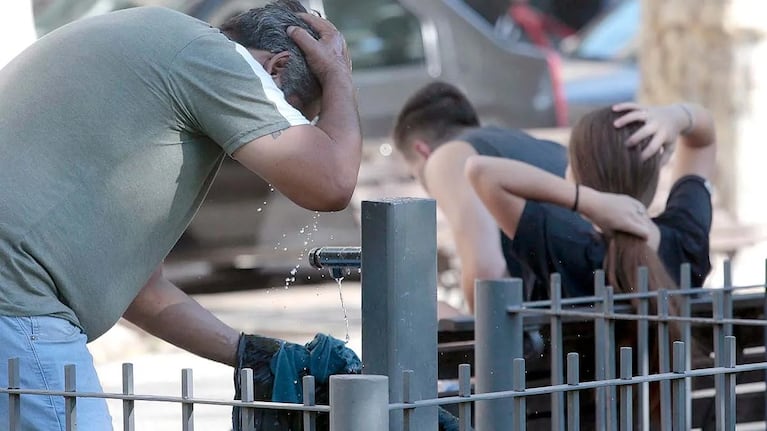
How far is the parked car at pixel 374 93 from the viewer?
9078 mm

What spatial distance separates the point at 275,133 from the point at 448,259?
21.0 ft

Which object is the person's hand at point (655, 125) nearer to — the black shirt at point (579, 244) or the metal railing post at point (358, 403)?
the black shirt at point (579, 244)

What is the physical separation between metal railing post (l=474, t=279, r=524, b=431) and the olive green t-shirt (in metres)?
Result: 0.93

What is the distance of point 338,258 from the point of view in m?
2.36

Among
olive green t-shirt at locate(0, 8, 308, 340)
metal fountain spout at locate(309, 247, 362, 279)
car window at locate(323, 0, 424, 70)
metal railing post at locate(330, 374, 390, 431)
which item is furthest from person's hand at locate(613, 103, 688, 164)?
car window at locate(323, 0, 424, 70)

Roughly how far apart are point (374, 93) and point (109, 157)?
716cm

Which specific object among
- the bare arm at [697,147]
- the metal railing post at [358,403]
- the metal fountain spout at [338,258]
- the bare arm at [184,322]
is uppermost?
the bare arm at [697,147]

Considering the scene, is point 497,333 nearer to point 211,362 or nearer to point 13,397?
point 13,397

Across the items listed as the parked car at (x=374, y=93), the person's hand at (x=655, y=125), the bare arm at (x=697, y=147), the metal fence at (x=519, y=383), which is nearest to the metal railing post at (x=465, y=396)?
the metal fence at (x=519, y=383)

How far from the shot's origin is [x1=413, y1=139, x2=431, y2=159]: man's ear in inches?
195

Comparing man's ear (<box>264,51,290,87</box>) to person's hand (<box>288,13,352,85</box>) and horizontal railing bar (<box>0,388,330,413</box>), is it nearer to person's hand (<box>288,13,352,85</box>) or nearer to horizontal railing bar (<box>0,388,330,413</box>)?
person's hand (<box>288,13,352,85</box>)

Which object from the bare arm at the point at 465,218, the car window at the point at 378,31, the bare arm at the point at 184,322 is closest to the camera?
the bare arm at the point at 184,322

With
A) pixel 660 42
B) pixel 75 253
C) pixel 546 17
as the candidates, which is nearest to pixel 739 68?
pixel 660 42

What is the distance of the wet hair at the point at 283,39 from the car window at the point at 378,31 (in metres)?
6.92
